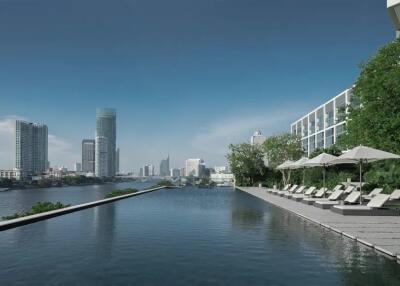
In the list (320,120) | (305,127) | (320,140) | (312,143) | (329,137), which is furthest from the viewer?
(305,127)

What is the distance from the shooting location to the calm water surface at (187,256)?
648 centimetres

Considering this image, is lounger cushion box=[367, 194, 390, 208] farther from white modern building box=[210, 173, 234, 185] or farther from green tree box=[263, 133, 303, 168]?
white modern building box=[210, 173, 234, 185]

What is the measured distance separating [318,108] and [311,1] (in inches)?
2610

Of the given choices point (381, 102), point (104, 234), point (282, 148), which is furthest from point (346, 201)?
point (282, 148)

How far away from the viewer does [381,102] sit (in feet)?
69.7

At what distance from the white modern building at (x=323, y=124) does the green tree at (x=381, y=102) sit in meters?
44.3

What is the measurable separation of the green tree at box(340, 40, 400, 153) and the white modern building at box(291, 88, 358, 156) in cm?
4429

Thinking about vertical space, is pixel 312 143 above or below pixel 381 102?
above

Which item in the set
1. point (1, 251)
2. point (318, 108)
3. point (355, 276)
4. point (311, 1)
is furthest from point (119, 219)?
point (318, 108)

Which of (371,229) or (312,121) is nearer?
(371,229)

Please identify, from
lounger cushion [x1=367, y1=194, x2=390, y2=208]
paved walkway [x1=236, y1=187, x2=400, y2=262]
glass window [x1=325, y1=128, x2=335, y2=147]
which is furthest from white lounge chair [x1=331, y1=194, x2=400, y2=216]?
glass window [x1=325, y1=128, x2=335, y2=147]

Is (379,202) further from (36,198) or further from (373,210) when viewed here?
(36,198)

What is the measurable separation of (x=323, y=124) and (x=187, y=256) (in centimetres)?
7938

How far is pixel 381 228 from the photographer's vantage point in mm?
11758
